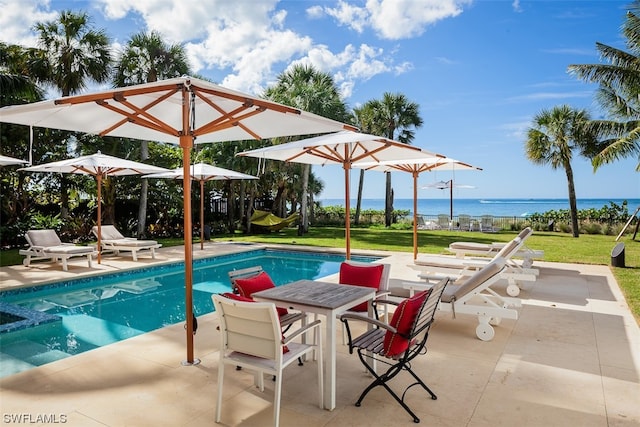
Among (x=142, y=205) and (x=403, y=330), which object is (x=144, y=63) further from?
(x=403, y=330)

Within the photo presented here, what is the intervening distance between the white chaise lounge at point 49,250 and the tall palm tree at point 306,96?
32.9ft

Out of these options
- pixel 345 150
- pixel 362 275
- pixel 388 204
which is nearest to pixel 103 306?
pixel 362 275

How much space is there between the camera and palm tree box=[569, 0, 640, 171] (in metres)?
13.0

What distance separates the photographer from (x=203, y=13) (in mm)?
10852

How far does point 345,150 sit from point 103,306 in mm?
5278

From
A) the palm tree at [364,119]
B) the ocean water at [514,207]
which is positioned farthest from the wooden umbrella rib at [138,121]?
the ocean water at [514,207]

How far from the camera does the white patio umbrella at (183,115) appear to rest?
3.46m

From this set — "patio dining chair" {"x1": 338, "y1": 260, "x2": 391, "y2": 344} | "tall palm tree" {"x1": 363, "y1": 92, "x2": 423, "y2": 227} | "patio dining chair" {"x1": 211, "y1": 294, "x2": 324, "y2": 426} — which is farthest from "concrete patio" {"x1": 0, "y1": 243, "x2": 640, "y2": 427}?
"tall palm tree" {"x1": 363, "y1": 92, "x2": 423, "y2": 227}

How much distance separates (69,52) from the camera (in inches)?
563

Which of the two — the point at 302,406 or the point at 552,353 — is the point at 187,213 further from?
the point at 552,353

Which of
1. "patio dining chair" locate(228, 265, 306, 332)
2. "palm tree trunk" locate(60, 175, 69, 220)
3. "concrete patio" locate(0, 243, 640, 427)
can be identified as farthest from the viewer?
"palm tree trunk" locate(60, 175, 69, 220)

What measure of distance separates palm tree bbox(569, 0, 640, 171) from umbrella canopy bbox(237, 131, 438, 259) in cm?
1062

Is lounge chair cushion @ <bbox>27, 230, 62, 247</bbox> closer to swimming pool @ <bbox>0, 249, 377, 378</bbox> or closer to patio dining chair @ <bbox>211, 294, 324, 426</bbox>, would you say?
swimming pool @ <bbox>0, 249, 377, 378</bbox>

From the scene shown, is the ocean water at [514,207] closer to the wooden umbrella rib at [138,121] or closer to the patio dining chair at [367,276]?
the patio dining chair at [367,276]
